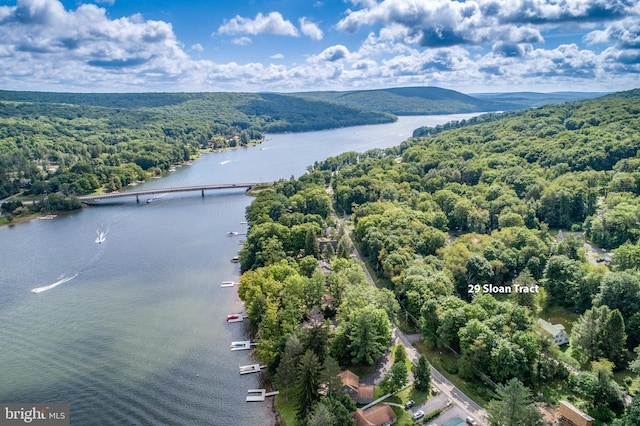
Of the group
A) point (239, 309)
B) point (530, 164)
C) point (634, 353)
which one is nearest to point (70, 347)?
point (239, 309)

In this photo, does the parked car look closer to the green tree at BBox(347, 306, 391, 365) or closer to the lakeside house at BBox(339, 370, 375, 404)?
the lakeside house at BBox(339, 370, 375, 404)

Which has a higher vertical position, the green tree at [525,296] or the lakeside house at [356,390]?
the green tree at [525,296]

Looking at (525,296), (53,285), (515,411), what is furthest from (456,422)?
(53,285)

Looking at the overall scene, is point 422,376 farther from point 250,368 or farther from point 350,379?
point 250,368

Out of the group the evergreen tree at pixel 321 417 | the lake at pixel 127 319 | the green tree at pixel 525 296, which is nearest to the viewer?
the evergreen tree at pixel 321 417

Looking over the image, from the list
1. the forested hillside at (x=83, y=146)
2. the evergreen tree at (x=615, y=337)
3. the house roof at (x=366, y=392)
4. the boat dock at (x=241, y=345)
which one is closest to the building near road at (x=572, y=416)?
the evergreen tree at (x=615, y=337)

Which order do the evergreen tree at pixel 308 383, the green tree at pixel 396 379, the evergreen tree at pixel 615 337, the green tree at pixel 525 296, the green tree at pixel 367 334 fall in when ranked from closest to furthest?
the evergreen tree at pixel 308 383 < the green tree at pixel 396 379 < the evergreen tree at pixel 615 337 < the green tree at pixel 367 334 < the green tree at pixel 525 296

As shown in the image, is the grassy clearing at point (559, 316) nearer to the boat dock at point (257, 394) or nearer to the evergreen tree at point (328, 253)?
the evergreen tree at point (328, 253)
